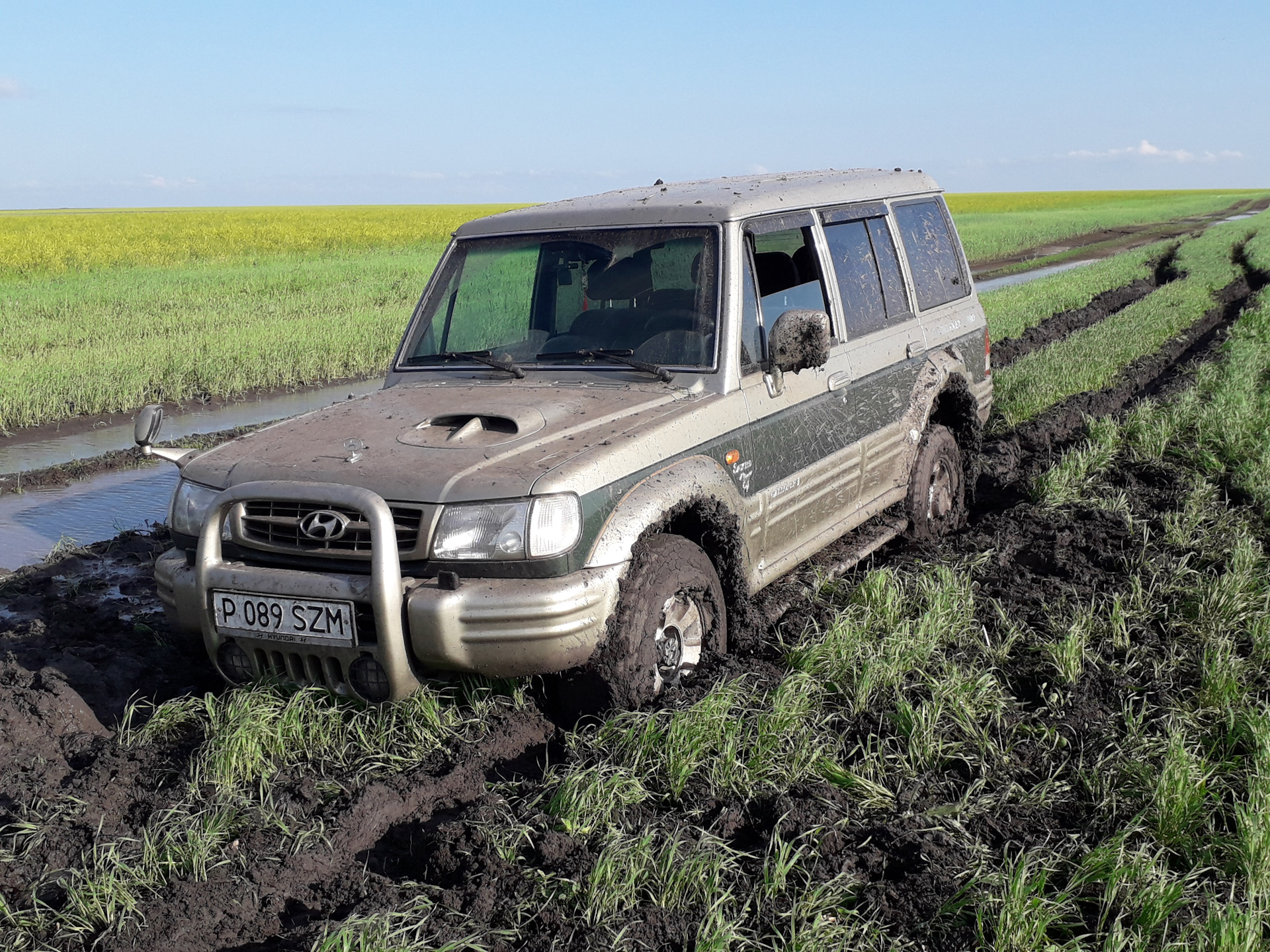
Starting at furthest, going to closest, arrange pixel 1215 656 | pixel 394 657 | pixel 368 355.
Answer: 1. pixel 368 355
2. pixel 1215 656
3. pixel 394 657

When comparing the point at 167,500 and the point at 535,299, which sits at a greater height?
the point at 535,299

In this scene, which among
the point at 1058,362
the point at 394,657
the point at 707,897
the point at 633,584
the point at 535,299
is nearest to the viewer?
the point at 707,897

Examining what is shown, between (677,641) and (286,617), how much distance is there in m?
1.44

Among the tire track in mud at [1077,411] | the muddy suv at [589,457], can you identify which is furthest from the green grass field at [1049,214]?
the muddy suv at [589,457]

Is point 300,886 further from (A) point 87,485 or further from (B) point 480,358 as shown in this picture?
(A) point 87,485

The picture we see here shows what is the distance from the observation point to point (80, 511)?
8.47 meters

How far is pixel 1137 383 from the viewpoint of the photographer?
12.2 metres

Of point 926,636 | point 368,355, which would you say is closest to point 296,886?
point 926,636

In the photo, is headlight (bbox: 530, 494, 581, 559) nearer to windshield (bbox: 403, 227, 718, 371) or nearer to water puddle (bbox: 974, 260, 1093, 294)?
windshield (bbox: 403, 227, 718, 371)

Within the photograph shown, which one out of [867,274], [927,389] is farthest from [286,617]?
[927,389]

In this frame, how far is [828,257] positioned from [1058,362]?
7.55 m

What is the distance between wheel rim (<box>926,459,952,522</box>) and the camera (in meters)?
6.65

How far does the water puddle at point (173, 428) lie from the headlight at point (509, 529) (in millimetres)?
5996

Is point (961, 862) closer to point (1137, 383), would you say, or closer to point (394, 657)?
point (394, 657)
